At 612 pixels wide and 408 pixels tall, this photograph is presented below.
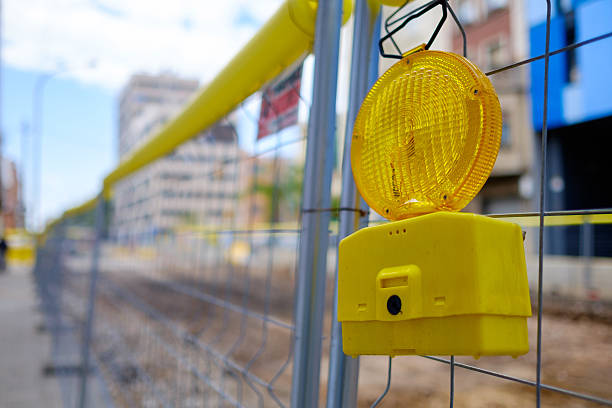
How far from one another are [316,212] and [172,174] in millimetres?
1408

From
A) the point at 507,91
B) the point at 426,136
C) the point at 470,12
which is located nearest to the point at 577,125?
the point at 507,91

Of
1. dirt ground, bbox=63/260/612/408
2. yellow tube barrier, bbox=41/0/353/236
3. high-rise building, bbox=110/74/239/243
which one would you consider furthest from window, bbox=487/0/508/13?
yellow tube barrier, bbox=41/0/353/236

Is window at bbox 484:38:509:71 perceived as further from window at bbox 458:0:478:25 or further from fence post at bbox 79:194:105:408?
fence post at bbox 79:194:105:408

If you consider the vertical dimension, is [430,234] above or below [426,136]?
below

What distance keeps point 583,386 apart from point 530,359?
1.93 feet

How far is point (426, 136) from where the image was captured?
0.52 m

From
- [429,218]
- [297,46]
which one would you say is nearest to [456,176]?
[429,218]

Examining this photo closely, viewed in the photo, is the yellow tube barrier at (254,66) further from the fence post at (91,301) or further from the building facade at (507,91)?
the building facade at (507,91)

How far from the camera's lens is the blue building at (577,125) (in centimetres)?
705

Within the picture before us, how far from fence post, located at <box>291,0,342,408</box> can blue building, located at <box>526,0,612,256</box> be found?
5966 mm

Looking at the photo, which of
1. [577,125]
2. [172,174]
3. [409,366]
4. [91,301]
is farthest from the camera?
[577,125]

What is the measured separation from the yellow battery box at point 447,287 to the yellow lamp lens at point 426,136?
5 cm

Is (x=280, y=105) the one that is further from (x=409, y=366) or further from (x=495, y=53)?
(x=495, y=53)

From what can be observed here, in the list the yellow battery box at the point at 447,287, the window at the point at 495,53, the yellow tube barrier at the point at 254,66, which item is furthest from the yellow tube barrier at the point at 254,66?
the window at the point at 495,53
